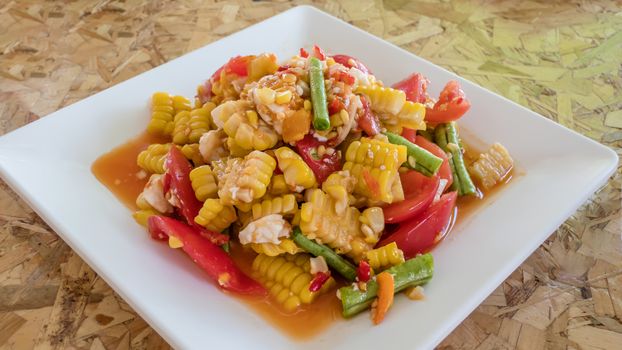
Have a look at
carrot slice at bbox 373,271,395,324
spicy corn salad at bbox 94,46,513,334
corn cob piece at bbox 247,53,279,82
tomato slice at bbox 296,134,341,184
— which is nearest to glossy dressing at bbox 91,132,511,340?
spicy corn salad at bbox 94,46,513,334

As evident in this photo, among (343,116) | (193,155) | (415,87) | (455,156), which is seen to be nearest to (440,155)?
(455,156)

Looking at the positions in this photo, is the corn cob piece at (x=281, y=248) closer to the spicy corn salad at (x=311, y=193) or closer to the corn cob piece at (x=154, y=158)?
the spicy corn salad at (x=311, y=193)

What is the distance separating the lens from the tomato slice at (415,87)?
223cm

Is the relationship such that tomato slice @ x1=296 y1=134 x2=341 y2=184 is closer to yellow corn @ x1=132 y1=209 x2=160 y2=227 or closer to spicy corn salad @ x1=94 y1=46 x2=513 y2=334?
spicy corn salad @ x1=94 y1=46 x2=513 y2=334

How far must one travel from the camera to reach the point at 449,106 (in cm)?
216

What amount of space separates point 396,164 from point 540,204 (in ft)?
1.60

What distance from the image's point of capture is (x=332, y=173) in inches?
75.1

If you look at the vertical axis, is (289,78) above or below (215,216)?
above

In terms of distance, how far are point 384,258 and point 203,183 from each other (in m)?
0.62

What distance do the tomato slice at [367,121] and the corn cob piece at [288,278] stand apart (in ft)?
1.49

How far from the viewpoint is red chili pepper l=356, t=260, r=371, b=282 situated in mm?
1743

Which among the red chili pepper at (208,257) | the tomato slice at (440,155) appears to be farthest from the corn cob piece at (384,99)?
the red chili pepper at (208,257)

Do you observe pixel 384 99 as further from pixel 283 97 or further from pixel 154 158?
pixel 154 158

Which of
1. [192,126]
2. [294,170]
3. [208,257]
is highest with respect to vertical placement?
[294,170]
